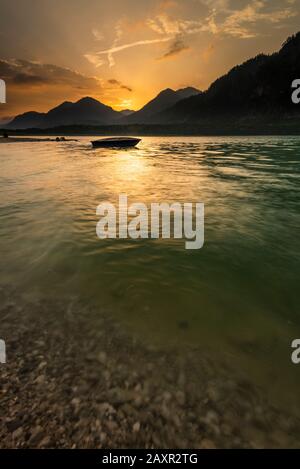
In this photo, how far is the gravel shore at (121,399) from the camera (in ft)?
9.05

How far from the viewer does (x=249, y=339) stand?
4.14 metres

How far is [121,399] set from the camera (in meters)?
3.16

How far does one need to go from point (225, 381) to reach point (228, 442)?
28.9 inches

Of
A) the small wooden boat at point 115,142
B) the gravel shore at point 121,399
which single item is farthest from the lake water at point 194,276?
the small wooden boat at point 115,142

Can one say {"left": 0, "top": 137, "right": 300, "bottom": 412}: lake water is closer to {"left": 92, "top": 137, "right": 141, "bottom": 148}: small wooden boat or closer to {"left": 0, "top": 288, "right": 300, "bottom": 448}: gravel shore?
{"left": 0, "top": 288, "right": 300, "bottom": 448}: gravel shore

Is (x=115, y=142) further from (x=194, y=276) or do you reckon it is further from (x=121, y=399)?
(x=121, y=399)

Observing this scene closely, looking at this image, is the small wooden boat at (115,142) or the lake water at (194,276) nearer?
the lake water at (194,276)

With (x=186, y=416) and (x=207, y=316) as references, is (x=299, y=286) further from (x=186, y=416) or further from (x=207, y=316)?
(x=186, y=416)

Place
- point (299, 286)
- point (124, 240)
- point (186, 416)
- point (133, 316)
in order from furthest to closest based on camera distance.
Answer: point (124, 240)
point (299, 286)
point (133, 316)
point (186, 416)

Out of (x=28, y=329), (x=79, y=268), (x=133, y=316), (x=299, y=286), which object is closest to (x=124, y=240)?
(x=79, y=268)

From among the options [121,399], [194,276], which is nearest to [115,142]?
[194,276]

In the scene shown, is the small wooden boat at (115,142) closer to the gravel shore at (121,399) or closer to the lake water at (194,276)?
the lake water at (194,276)

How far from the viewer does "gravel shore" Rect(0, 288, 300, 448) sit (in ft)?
9.05

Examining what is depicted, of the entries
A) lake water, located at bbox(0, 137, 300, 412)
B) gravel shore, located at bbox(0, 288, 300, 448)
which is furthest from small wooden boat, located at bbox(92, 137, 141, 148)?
gravel shore, located at bbox(0, 288, 300, 448)
